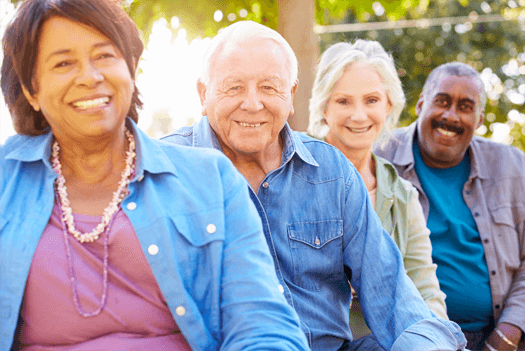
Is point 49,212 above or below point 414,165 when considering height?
above

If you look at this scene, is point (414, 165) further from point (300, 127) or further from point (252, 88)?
point (252, 88)

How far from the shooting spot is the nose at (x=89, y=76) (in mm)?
1674

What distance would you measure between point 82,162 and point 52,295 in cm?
41

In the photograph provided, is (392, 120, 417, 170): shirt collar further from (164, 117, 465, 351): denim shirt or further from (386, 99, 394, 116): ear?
(164, 117, 465, 351): denim shirt

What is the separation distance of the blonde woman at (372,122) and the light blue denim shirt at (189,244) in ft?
4.28

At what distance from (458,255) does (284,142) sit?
1.54 meters

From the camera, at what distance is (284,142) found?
2.41 meters

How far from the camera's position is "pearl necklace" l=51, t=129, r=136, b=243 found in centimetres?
167

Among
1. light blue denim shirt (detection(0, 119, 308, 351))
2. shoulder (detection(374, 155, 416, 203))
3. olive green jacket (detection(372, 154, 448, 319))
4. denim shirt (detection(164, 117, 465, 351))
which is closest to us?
light blue denim shirt (detection(0, 119, 308, 351))

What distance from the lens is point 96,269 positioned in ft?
5.48

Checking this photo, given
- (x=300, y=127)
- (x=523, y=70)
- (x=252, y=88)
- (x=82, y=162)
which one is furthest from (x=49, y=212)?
(x=523, y=70)

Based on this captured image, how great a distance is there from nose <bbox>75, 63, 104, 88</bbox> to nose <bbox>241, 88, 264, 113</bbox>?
70cm

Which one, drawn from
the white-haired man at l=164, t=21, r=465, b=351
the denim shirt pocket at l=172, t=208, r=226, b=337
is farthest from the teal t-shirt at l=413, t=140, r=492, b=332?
the denim shirt pocket at l=172, t=208, r=226, b=337

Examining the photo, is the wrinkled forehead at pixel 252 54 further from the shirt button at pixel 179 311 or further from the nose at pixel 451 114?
the nose at pixel 451 114
